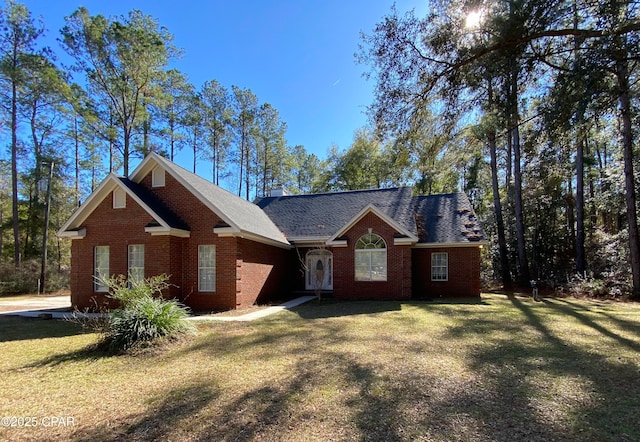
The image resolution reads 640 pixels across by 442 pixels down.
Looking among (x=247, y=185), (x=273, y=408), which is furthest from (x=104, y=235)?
(x=247, y=185)

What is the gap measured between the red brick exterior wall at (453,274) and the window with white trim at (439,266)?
136 mm

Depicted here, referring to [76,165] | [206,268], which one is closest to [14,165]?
[76,165]

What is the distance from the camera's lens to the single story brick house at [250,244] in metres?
13.1

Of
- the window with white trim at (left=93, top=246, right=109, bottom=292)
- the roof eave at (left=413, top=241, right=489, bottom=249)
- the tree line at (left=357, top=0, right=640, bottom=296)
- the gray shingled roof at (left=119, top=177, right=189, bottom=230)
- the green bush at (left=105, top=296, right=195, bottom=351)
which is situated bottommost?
the green bush at (left=105, top=296, right=195, bottom=351)

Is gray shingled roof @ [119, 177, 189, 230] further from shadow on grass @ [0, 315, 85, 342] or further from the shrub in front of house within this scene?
the shrub in front of house

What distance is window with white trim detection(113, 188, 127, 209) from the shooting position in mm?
13531

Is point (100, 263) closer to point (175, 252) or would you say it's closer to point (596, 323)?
point (175, 252)

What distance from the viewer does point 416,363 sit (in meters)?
6.18

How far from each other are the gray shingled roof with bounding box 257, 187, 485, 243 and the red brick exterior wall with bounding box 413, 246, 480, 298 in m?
0.64

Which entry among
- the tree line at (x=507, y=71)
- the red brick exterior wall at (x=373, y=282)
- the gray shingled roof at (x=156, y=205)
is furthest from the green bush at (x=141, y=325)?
the red brick exterior wall at (x=373, y=282)

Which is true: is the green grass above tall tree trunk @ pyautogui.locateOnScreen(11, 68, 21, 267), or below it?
below

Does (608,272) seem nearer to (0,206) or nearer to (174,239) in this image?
(174,239)

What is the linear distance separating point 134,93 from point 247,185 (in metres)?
12.0

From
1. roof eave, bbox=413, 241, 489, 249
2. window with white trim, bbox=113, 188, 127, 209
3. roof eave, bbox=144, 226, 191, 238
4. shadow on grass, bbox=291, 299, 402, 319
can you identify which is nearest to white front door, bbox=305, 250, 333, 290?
shadow on grass, bbox=291, 299, 402, 319
